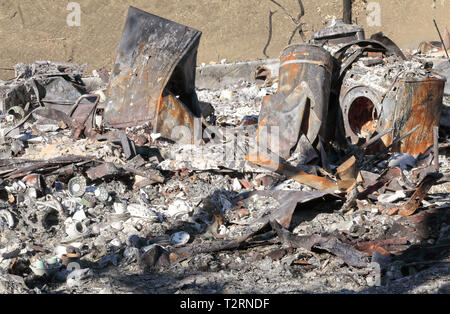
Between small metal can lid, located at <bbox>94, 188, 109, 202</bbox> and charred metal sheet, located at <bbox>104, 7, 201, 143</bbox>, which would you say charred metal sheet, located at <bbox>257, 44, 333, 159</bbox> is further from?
small metal can lid, located at <bbox>94, 188, 109, 202</bbox>

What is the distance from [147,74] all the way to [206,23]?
848cm

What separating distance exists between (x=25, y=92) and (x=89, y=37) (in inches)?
255

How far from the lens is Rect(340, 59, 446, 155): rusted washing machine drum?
5.67m

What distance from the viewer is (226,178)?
193 inches

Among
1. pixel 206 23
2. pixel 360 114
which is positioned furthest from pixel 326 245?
pixel 206 23

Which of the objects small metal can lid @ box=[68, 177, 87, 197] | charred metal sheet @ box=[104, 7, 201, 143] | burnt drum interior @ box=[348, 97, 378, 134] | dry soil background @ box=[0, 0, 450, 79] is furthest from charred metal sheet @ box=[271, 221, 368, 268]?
dry soil background @ box=[0, 0, 450, 79]

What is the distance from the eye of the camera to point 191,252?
349cm

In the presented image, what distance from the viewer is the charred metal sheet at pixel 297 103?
17.4 feet

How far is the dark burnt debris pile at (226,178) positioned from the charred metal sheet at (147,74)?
0.01 metres

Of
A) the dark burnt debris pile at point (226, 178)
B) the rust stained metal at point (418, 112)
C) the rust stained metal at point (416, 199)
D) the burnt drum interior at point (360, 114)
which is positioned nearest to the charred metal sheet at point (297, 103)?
the dark burnt debris pile at point (226, 178)

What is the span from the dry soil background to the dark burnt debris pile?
→ 19.6 feet

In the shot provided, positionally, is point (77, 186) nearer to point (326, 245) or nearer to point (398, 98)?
point (326, 245)

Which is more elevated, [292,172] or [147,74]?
[147,74]

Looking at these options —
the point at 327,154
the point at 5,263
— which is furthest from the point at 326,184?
the point at 5,263
